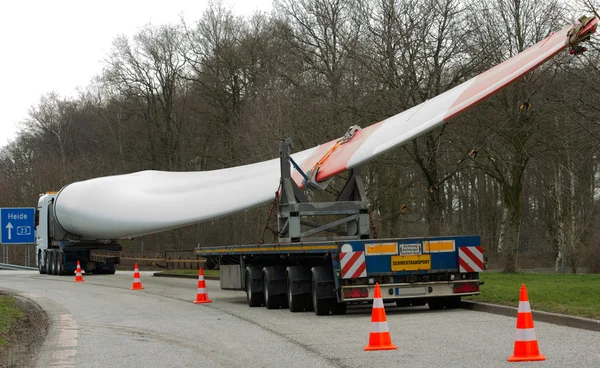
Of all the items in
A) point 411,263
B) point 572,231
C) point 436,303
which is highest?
point 572,231

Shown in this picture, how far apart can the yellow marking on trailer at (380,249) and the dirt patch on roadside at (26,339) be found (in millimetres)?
5374

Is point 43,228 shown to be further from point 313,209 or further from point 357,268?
point 357,268

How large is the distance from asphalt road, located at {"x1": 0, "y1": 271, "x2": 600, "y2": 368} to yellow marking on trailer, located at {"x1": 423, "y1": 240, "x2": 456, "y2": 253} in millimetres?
1093

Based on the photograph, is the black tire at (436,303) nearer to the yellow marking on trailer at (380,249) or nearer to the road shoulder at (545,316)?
the road shoulder at (545,316)

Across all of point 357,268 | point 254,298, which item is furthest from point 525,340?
point 254,298

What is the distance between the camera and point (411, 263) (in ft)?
50.4

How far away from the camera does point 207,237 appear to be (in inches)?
2088

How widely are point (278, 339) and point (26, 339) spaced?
13.3 feet

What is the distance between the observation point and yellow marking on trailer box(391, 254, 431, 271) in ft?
50.3

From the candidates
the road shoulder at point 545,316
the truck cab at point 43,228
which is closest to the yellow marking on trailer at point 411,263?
the road shoulder at point 545,316

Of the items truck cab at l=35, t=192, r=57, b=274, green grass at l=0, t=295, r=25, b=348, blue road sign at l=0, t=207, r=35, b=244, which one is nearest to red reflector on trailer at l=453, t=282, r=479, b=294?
green grass at l=0, t=295, r=25, b=348

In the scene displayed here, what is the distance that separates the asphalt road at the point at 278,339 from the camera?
9.88 m

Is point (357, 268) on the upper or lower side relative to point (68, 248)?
lower

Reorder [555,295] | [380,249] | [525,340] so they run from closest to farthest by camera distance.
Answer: [525,340]
[380,249]
[555,295]
